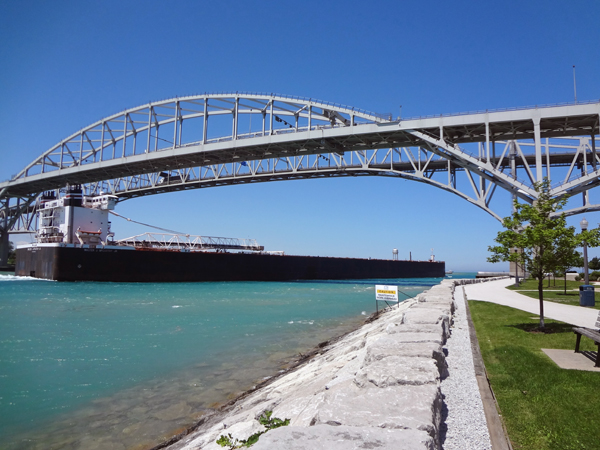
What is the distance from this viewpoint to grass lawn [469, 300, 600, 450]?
3402 mm

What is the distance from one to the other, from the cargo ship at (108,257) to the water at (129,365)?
23.3 metres

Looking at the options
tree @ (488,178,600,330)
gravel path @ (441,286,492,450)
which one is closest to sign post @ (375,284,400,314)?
tree @ (488,178,600,330)

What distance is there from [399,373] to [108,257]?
1688 inches

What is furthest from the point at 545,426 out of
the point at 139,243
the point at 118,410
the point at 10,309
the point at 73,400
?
the point at 139,243

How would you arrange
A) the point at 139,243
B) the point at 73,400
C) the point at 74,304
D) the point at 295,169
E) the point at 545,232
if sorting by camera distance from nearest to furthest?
the point at 73,400 < the point at 545,232 < the point at 74,304 < the point at 295,169 < the point at 139,243

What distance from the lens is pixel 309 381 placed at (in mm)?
6230

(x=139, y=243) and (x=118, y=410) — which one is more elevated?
(x=139, y=243)

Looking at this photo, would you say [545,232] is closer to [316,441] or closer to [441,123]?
[316,441]

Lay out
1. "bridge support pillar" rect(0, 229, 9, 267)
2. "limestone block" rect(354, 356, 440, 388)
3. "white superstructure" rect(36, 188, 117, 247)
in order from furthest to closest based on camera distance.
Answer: "bridge support pillar" rect(0, 229, 9, 267), "white superstructure" rect(36, 188, 117, 247), "limestone block" rect(354, 356, 440, 388)

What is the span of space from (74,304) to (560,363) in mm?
22139

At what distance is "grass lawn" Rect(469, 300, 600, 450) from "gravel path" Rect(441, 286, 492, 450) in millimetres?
234

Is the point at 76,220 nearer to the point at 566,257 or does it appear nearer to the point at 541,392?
the point at 566,257

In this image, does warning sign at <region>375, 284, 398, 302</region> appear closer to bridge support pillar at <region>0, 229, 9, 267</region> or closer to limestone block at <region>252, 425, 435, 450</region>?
limestone block at <region>252, 425, 435, 450</region>

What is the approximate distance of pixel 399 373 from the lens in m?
3.75
